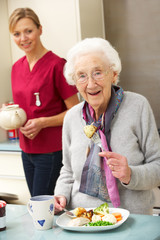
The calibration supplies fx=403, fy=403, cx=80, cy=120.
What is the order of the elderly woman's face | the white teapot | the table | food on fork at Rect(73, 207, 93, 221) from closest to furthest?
the table → food on fork at Rect(73, 207, 93, 221) → the elderly woman's face → the white teapot

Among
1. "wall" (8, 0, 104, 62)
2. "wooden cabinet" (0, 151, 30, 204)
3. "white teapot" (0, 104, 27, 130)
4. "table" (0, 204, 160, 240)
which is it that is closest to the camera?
"table" (0, 204, 160, 240)

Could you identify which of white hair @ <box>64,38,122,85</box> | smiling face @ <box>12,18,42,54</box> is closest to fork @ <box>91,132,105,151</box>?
white hair @ <box>64,38,122,85</box>

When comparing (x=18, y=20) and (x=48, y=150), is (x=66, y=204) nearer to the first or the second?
(x=48, y=150)

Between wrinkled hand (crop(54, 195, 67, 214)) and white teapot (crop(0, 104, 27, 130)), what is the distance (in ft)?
2.31

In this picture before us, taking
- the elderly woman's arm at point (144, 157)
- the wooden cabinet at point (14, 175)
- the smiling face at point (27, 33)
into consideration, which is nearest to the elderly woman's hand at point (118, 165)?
the elderly woman's arm at point (144, 157)

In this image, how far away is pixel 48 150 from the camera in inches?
83.9

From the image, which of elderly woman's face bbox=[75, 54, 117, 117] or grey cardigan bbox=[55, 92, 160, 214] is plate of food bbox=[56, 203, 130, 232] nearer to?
grey cardigan bbox=[55, 92, 160, 214]

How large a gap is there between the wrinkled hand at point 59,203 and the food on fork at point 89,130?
0.24 meters

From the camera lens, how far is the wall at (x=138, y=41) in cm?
265

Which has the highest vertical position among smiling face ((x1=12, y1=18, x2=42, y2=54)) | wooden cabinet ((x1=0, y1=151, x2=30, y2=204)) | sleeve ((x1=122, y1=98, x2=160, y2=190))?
smiling face ((x1=12, y1=18, x2=42, y2=54))

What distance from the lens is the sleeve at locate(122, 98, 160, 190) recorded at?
132 cm

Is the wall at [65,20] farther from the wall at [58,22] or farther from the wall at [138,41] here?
the wall at [138,41]

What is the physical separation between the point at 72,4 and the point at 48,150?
0.96m

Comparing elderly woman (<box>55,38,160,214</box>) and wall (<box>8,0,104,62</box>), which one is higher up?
wall (<box>8,0,104,62</box>)
